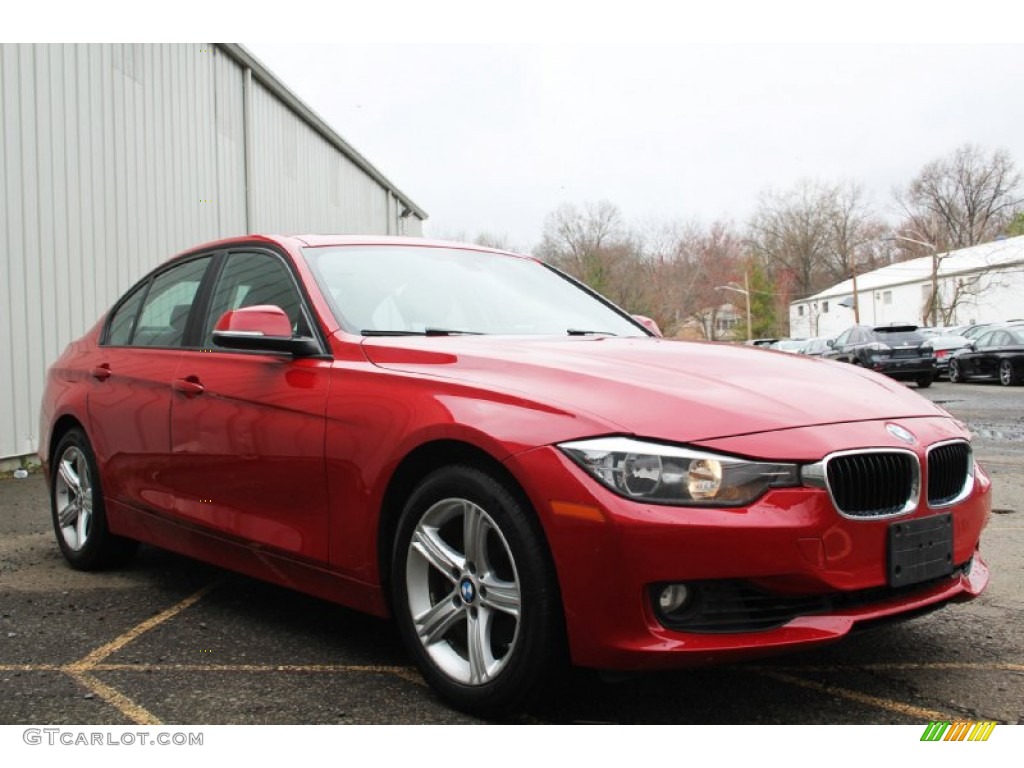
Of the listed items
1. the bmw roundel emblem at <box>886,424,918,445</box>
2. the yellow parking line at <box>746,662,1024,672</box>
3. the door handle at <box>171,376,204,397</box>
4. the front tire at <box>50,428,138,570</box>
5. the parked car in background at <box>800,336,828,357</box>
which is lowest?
the yellow parking line at <box>746,662,1024,672</box>

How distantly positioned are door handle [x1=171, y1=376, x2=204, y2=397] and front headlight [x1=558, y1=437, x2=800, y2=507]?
2040mm

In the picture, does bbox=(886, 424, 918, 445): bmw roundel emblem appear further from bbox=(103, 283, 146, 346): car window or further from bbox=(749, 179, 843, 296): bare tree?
bbox=(749, 179, 843, 296): bare tree

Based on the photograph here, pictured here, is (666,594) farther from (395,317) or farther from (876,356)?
(876,356)

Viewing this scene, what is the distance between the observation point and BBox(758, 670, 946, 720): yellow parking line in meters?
2.74

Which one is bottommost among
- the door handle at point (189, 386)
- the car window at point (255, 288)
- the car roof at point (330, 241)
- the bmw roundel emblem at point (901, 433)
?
the bmw roundel emblem at point (901, 433)

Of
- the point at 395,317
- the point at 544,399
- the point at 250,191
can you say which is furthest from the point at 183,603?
the point at 250,191

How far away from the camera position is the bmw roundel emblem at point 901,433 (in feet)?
9.02

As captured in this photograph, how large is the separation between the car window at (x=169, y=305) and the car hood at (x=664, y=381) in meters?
1.46

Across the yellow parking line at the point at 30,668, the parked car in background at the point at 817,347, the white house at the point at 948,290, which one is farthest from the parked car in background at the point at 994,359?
the white house at the point at 948,290

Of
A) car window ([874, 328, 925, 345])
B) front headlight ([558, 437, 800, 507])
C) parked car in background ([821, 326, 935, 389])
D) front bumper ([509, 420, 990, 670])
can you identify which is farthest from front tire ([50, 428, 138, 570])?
car window ([874, 328, 925, 345])

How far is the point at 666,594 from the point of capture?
8.08 feet

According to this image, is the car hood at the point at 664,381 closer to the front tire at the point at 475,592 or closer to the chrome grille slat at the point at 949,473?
the chrome grille slat at the point at 949,473

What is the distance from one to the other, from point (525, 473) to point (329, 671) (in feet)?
3.94
